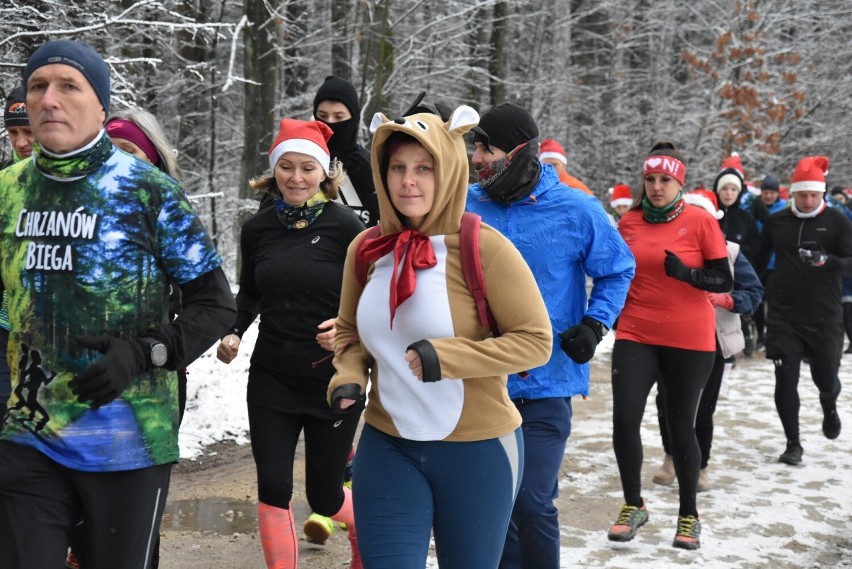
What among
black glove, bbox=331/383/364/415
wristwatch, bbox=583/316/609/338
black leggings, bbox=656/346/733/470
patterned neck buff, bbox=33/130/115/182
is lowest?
black leggings, bbox=656/346/733/470

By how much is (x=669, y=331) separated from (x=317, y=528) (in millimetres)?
2444

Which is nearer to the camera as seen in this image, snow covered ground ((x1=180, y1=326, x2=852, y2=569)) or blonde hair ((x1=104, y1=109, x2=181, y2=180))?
blonde hair ((x1=104, y1=109, x2=181, y2=180))

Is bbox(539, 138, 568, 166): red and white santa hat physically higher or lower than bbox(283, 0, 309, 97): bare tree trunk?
lower

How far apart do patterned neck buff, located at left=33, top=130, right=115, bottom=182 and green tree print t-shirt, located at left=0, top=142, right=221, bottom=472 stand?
1 centimetres

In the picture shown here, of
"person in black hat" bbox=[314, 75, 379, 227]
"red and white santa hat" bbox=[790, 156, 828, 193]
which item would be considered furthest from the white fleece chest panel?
"red and white santa hat" bbox=[790, 156, 828, 193]

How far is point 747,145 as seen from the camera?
2259 centimetres

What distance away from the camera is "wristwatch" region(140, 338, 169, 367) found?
114 inches

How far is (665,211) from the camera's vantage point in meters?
6.14

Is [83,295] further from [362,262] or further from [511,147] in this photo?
[511,147]

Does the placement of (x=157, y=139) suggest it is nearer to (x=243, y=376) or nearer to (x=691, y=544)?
(x=691, y=544)

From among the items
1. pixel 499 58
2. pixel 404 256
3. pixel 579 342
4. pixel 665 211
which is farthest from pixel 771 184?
pixel 404 256

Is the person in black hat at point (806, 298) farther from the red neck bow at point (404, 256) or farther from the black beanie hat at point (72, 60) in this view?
the black beanie hat at point (72, 60)

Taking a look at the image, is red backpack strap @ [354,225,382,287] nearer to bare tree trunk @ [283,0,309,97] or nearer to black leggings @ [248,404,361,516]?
black leggings @ [248,404,361,516]

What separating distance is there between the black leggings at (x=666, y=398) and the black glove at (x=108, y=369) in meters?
3.71
